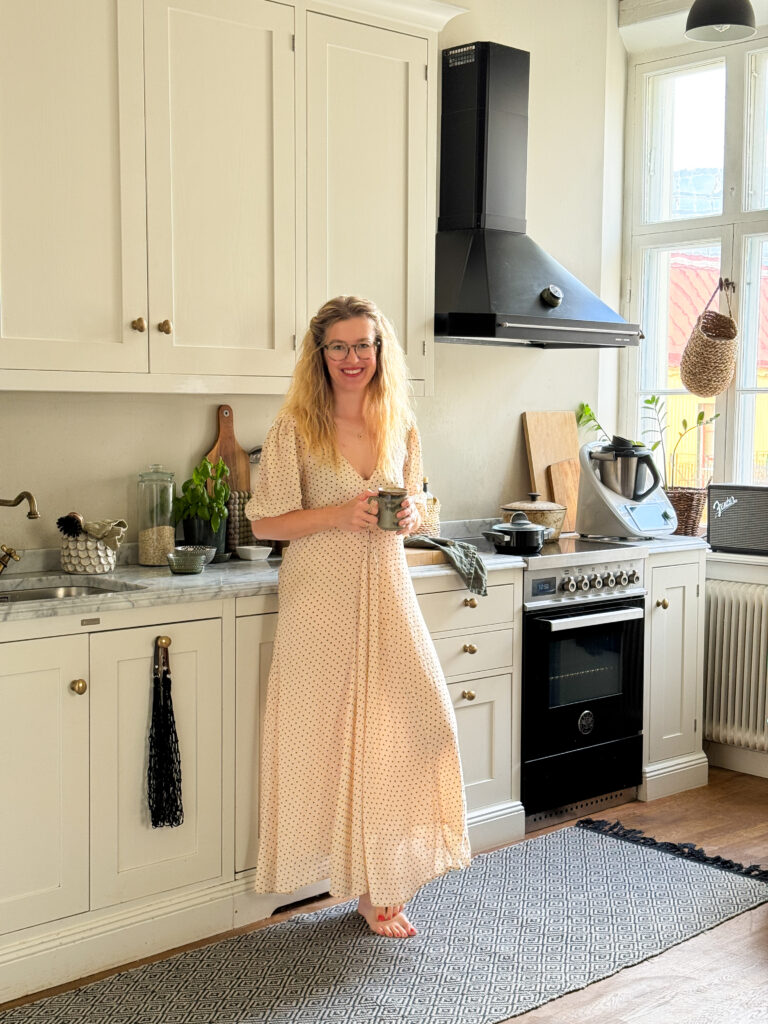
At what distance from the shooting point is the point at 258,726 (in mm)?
2998

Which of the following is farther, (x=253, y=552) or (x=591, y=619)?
Answer: (x=591, y=619)

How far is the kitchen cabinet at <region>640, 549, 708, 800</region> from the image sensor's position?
4.05 meters

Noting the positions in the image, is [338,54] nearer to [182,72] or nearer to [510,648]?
[182,72]

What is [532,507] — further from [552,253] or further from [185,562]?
[185,562]

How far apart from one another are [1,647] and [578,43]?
3262mm

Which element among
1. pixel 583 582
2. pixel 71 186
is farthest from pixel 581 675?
pixel 71 186

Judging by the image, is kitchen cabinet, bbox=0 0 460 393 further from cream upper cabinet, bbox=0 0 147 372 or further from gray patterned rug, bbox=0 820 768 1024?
gray patterned rug, bbox=0 820 768 1024

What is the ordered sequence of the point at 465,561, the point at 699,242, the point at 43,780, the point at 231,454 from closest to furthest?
the point at 43,780, the point at 465,561, the point at 231,454, the point at 699,242

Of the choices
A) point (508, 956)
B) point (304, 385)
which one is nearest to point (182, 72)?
point (304, 385)

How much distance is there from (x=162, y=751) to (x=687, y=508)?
2.42 metres

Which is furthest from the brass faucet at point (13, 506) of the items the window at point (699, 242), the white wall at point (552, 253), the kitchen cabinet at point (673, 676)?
the window at point (699, 242)

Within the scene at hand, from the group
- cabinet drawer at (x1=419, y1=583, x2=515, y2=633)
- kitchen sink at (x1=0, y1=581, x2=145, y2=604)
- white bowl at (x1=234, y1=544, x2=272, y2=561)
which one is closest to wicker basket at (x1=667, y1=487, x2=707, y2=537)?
cabinet drawer at (x1=419, y1=583, x2=515, y2=633)

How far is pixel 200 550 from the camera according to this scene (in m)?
3.14

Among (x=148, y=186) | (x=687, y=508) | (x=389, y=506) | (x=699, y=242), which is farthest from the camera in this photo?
(x=699, y=242)
